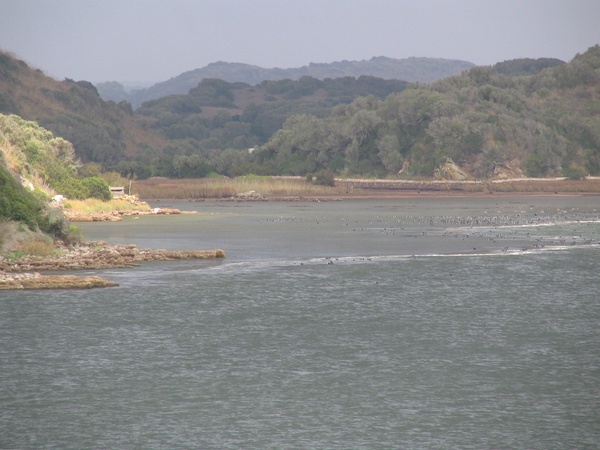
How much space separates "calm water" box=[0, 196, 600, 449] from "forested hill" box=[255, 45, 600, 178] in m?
94.5

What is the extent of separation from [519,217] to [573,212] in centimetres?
1021

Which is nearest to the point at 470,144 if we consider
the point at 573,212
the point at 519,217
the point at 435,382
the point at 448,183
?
the point at 448,183

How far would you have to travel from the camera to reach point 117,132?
193875 millimetres

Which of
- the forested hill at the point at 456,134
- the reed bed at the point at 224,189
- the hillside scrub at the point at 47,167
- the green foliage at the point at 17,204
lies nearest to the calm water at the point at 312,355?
the green foliage at the point at 17,204

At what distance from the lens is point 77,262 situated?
3706 cm

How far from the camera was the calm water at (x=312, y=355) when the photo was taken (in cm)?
1645

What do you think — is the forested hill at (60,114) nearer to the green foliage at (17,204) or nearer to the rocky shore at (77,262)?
the green foliage at (17,204)

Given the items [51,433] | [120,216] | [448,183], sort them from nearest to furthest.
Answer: [51,433] → [120,216] → [448,183]

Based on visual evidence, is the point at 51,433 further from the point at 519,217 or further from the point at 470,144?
the point at 470,144

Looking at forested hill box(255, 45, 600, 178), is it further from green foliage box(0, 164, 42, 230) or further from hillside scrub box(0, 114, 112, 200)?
green foliage box(0, 164, 42, 230)

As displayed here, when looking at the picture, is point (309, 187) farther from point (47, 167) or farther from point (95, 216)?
point (95, 216)

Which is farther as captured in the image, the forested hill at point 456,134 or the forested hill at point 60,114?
the forested hill at point 60,114

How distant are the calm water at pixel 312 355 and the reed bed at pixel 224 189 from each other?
69083 mm

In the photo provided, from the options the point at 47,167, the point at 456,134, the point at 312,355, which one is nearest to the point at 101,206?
the point at 47,167
